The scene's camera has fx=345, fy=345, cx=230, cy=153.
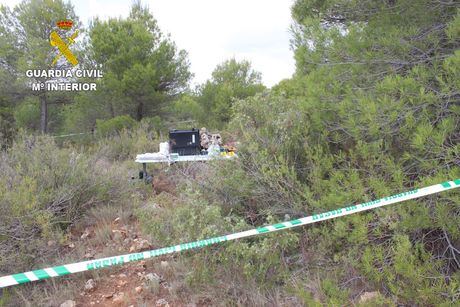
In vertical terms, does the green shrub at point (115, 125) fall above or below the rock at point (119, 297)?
above

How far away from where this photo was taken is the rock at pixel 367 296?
212 centimetres

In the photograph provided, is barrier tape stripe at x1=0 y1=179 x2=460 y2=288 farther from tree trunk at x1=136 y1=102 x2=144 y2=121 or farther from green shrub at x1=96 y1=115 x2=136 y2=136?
tree trunk at x1=136 y1=102 x2=144 y2=121

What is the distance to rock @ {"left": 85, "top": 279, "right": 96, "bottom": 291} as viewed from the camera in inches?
112

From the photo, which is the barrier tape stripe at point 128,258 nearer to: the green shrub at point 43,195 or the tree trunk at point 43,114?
the green shrub at point 43,195

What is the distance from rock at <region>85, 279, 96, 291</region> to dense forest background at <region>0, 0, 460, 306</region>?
0.58 meters

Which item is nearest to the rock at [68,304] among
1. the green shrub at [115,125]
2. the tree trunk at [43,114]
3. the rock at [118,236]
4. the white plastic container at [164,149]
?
the rock at [118,236]

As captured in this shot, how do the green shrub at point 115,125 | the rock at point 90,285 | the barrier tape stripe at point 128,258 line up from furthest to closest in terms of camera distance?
the green shrub at point 115,125 < the rock at point 90,285 < the barrier tape stripe at point 128,258

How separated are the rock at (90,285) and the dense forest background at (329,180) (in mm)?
578

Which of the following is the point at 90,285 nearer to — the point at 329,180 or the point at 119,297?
the point at 119,297

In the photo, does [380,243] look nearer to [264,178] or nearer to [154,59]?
[264,178]

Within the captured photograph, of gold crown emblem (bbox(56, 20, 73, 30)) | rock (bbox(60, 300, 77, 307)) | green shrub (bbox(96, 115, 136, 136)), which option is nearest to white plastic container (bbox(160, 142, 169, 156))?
rock (bbox(60, 300, 77, 307))

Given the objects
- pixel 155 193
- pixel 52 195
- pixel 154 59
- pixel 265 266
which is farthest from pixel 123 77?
pixel 265 266

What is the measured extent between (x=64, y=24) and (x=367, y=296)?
16.5 metres

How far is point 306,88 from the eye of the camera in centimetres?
321
